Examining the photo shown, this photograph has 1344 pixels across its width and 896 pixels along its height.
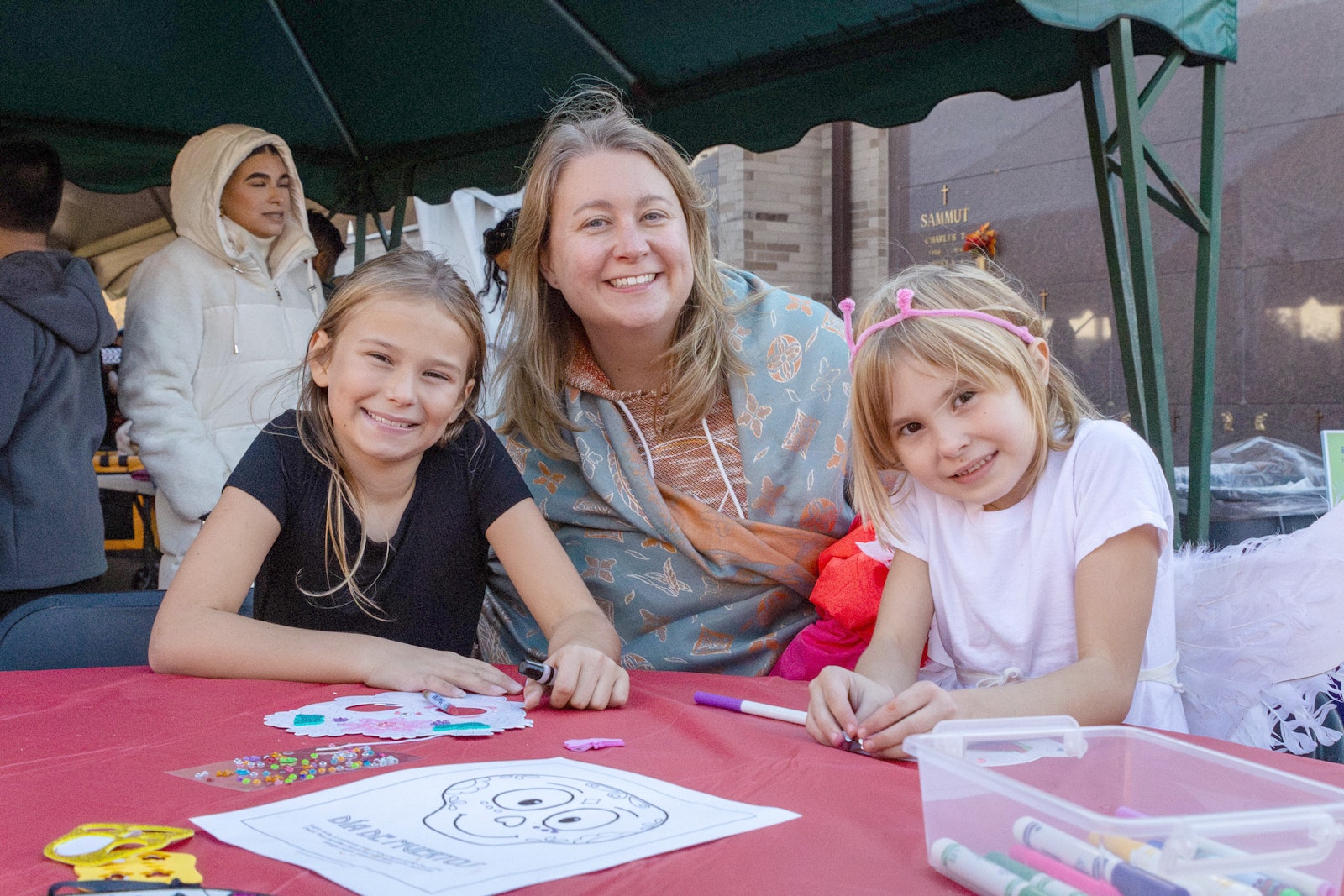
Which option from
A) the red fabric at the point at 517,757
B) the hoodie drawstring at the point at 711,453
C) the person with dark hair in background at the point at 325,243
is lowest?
the red fabric at the point at 517,757

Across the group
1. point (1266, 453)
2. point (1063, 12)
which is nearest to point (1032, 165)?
point (1266, 453)

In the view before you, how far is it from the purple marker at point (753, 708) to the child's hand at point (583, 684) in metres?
0.09

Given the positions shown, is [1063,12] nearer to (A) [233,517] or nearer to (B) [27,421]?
(A) [233,517]

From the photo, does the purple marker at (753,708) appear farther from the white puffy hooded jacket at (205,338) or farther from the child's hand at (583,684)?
the white puffy hooded jacket at (205,338)

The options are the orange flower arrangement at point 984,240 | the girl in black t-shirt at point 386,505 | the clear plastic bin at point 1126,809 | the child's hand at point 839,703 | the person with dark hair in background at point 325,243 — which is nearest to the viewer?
the clear plastic bin at point 1126,809

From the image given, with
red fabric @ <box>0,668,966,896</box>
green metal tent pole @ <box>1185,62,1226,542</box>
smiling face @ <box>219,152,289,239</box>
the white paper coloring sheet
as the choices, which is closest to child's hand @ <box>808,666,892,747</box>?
red fabric @ <box>0,668,966,896</box>

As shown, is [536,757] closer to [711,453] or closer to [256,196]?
[711,453]

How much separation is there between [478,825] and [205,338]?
245cm

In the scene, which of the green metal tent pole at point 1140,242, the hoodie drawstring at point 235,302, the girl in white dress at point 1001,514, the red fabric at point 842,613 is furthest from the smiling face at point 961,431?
the hoodie drawstring at point 235,302

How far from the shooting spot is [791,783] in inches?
36.0

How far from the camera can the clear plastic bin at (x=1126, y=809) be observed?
551mm

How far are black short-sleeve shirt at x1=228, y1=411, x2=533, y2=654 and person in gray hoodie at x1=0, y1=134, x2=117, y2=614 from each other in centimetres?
102

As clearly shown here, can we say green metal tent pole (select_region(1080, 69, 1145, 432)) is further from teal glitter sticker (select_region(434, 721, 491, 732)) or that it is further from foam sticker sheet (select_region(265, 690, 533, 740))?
teal glitter sticker (select_region(434, 721, 491, 732))

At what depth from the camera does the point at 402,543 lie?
1746mm
